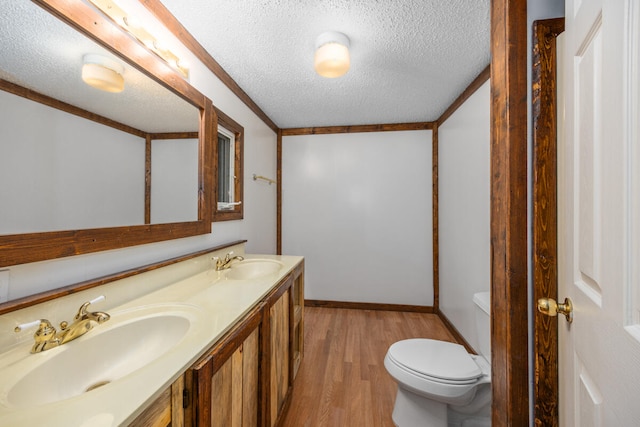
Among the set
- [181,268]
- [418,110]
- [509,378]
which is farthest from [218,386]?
[418,110]

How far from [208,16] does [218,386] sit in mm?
1716

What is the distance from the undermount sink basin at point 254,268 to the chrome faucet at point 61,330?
3.03ft

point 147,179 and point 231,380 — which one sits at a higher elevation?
point 147,179

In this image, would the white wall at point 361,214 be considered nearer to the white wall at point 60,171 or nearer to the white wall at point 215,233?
the white wall at point 215,233

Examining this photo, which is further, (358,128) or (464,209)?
(358,128)

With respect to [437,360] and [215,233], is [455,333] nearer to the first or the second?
[437,360]

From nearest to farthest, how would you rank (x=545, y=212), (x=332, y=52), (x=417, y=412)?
1. (x=545, y=212)
2. (x=417, y=412)
3. (x=332, y=52)

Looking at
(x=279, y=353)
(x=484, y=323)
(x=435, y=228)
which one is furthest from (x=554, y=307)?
(x=435, y=228)

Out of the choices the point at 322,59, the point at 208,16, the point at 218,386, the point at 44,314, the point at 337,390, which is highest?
the point at 208,16

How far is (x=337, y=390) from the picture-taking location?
169 cm

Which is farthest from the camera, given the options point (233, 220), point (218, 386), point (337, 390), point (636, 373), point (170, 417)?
point (233, 220)

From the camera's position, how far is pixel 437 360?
1368 mm

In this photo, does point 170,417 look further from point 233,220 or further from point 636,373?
point 233,220

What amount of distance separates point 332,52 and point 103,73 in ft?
3.62
